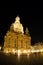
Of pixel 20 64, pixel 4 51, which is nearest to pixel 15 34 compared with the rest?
pixel 4 51

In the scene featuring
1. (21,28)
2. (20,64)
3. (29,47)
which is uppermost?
(21,28)

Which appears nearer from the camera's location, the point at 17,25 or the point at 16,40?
the point at 16,40

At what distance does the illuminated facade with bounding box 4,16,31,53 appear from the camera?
66.6m

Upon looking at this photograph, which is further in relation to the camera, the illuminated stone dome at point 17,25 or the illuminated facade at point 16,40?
the illuminated stone dome at point 17,25

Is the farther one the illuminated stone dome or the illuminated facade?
the illuminated stone dome

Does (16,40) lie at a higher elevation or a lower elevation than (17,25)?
lower

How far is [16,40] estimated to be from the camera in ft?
224

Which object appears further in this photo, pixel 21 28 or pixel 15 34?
pixel 21 28

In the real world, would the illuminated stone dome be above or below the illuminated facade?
above

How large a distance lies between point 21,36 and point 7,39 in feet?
11.7

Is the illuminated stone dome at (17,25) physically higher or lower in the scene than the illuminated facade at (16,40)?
higher

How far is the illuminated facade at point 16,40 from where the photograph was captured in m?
66.6

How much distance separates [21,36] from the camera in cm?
6781

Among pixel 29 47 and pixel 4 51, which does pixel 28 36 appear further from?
pixel 4 51
